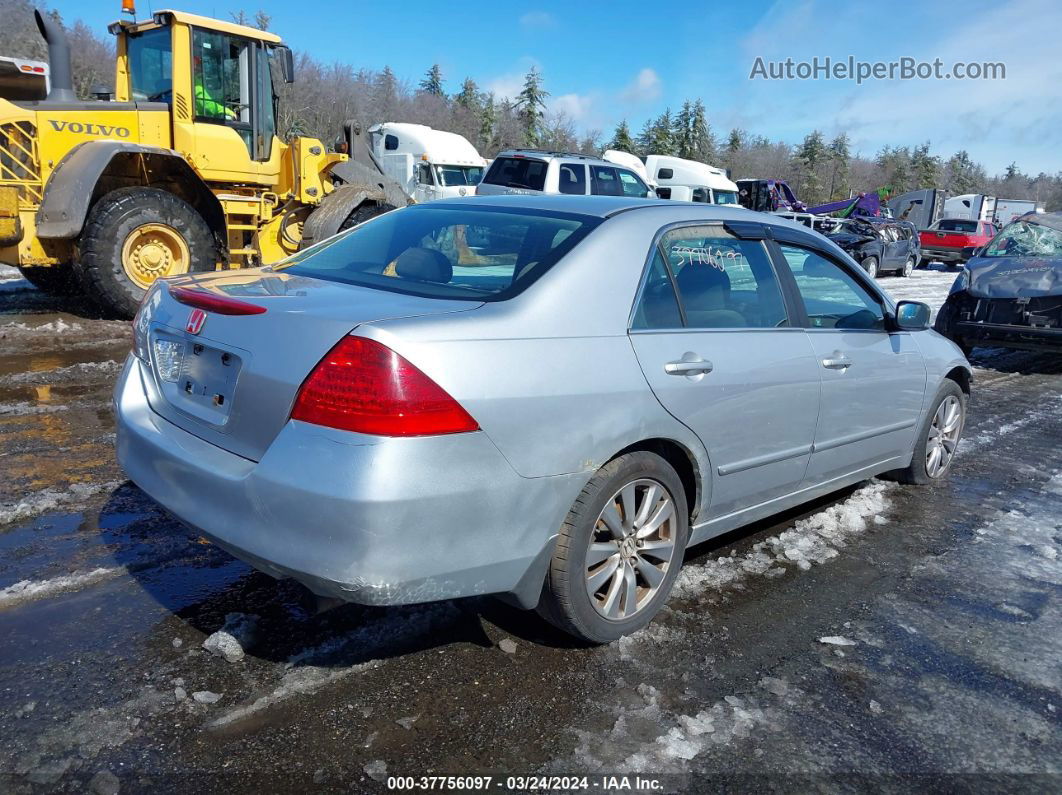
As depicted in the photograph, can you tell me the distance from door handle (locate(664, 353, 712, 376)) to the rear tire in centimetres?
237

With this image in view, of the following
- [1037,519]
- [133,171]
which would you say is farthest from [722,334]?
[133,171]

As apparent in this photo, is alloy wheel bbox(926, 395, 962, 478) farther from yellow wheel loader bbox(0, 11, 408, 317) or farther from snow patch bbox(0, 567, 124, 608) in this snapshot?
yellow wheel loader bbox(0, 11, 408, 317)

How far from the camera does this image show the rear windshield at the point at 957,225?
25.9 meters

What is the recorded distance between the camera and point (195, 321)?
8.91ft

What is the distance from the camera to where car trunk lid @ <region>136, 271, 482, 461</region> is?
238 cm

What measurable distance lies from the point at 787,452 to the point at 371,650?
1952 mm

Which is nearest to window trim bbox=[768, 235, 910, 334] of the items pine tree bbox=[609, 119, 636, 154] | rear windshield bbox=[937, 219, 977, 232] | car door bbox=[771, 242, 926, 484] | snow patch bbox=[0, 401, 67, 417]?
car door bbox=[771, 242, 926, 484]

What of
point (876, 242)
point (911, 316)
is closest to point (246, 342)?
point (911, 316)

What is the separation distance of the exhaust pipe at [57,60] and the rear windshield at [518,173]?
8274 millimetres

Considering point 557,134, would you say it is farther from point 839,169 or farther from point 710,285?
point 710,285

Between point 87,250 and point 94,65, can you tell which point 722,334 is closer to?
point 87,250

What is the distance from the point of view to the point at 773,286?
3.67m

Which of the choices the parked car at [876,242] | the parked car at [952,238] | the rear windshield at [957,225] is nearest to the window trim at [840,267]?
the parked car at [876,242]

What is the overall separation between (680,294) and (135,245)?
24.3ft
